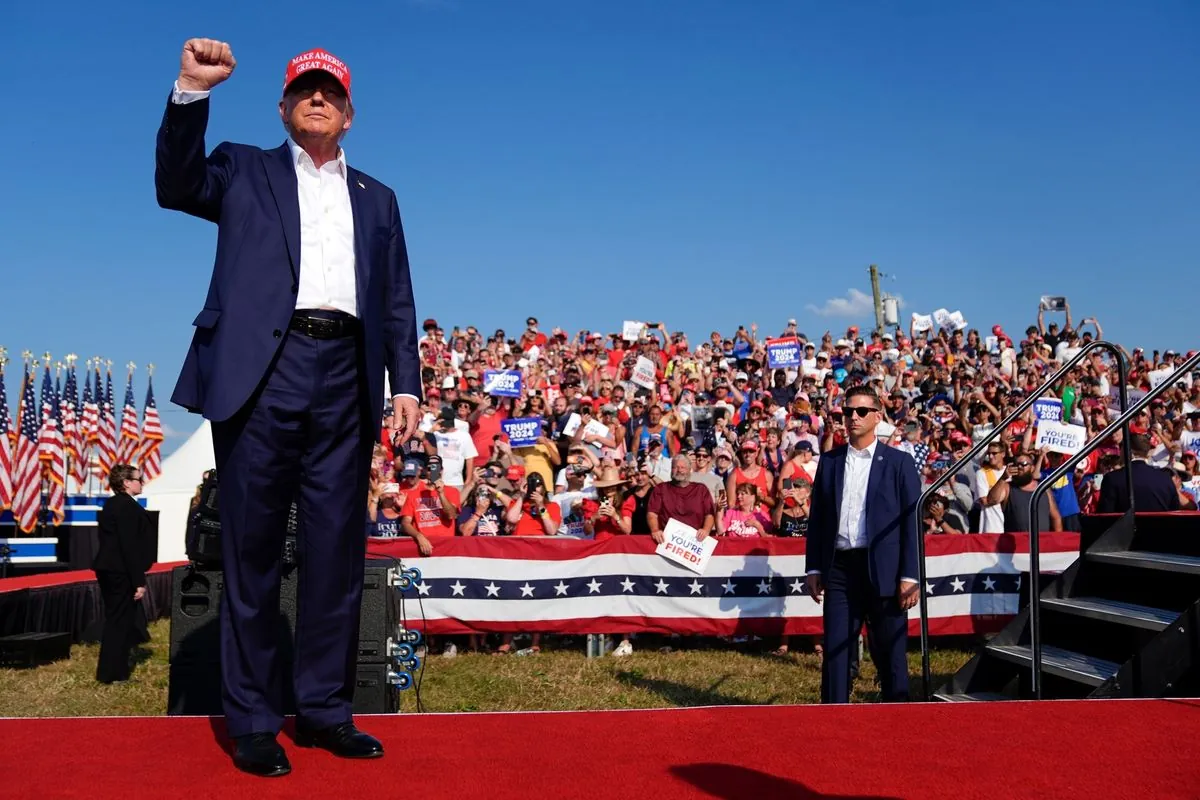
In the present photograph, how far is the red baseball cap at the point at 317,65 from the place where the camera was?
3246 millimetres

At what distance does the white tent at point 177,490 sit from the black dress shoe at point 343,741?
15.4m

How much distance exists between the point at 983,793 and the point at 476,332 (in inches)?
741

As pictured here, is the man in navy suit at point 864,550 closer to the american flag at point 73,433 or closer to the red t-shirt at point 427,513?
the red t-shirt at point 427,513

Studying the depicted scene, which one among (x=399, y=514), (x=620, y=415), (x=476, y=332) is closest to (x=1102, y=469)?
(x=620, y=415)

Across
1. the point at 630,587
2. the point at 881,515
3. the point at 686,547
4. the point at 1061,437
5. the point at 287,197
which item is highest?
the point at 287,197

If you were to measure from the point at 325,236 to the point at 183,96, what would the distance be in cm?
59

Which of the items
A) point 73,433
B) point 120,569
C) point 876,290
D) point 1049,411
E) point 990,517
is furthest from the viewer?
point 876,290

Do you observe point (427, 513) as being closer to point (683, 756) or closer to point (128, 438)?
point (683, 756)

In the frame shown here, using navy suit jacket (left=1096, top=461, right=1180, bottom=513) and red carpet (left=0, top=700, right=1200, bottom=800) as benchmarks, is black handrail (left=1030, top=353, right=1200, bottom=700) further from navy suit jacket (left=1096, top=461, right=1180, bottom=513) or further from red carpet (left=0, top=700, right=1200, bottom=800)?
navy suit jacket (left=1096, top=461, right=1180, bottom=513)

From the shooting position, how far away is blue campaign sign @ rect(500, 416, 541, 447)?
1370cm

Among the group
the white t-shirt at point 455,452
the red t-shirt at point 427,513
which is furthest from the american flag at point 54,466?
the red t-shirt at point 427,513

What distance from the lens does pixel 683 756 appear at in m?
3.10

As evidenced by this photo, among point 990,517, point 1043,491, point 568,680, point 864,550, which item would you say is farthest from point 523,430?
point 1043,491

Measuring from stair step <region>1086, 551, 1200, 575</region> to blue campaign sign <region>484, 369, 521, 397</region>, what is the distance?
10.4 m
